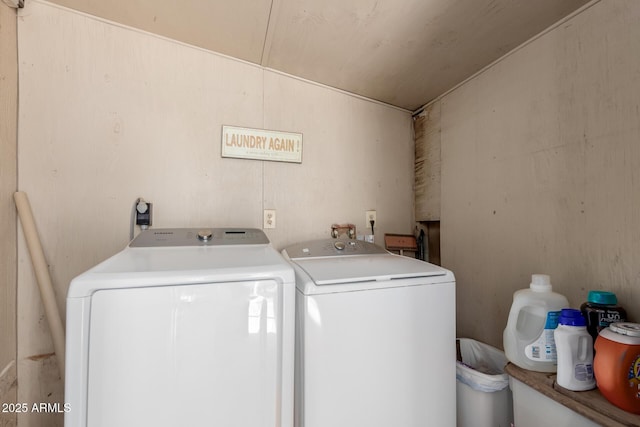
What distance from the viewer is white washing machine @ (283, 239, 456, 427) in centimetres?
103

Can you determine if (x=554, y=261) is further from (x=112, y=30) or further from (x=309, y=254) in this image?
(x=112, y=30)

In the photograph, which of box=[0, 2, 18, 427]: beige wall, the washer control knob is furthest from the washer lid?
box=[0, 2, 18, 427]: beige wall

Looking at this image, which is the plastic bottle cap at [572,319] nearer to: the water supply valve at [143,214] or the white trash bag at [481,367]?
the white trash bag at [481,367]

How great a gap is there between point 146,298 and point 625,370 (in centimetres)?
145

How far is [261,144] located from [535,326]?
1717 mm

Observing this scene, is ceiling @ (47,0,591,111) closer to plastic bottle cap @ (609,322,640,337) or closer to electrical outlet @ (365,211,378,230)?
electrical outlet @ (365,211,378,230)

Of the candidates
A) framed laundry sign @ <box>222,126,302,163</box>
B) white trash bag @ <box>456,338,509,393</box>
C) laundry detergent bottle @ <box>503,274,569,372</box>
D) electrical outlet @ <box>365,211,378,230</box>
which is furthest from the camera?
electrical outlet @ <box>365,211,378,230</box>

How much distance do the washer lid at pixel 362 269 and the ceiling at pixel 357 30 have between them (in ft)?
3.77

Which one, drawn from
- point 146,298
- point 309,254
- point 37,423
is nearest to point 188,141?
point 309,254

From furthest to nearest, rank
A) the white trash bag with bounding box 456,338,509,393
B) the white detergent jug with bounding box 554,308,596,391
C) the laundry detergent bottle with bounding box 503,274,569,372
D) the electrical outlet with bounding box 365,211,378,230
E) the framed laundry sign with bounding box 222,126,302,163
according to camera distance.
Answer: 1. the electrical outlet with bounding box 365,211,378,230
2. the framed laundry sign with bounding box 222,126,302,163
3. the white trash bag with bounding box 456,338,509,393
4. the laundry detergent bottle with bounding box 503,274,569,372
5. the white detergent jug with bounding box 554,308,596,391

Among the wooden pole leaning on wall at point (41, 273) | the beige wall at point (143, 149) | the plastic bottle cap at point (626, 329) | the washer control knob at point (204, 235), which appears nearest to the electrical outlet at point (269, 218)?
the beige wall at point (143, 149)

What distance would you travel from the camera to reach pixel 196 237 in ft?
4.59

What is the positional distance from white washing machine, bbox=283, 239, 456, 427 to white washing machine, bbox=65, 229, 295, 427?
109 mm

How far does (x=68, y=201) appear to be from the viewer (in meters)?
1.44
